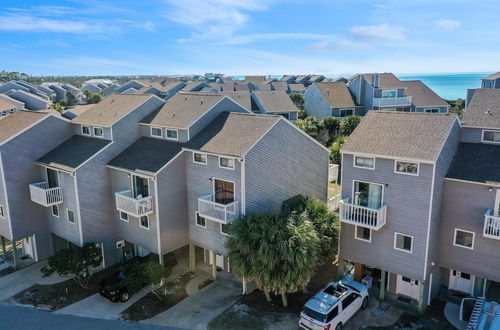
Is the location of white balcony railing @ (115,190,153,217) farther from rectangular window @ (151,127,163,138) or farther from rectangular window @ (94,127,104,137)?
rectangular window @ (94,127,104,137)

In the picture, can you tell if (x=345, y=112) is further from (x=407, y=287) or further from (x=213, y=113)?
(x=407, y=287)

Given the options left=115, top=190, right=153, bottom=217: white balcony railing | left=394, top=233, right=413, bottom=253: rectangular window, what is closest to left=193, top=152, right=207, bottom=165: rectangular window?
left=115, top=190, right=153, bottom=217: white balcony railing

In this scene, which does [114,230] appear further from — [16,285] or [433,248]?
[433,248]

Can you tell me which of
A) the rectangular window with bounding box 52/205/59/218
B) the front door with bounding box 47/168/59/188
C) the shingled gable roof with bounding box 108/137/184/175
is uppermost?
the shingled gable roof with bounding box 108/137/184/175

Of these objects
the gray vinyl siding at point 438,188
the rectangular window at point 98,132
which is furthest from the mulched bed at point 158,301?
the gray vinyl siding at point 438,188

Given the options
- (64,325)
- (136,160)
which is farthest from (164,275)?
(136,160)
